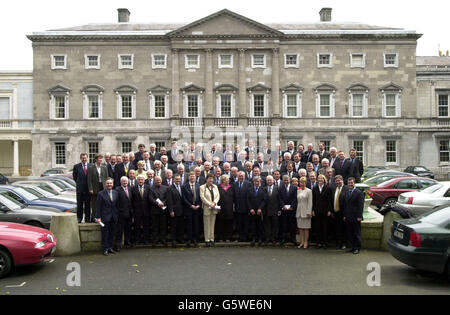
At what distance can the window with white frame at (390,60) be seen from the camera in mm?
39125

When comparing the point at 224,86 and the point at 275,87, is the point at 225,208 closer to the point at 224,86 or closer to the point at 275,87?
the point at 224,86

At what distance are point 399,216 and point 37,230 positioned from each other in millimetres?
8935

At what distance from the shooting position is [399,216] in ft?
35.3

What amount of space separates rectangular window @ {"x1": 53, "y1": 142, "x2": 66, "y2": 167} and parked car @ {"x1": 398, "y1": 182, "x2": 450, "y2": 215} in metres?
32.1

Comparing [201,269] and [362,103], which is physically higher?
[362,103]

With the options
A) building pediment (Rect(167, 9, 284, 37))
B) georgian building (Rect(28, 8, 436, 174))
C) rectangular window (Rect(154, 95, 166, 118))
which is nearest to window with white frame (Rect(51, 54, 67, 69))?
georgian building (Rect(28, 8, 436, 174))

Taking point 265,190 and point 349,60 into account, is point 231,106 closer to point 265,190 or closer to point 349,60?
point 349,60

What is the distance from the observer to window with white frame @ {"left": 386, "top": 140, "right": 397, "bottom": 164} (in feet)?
128

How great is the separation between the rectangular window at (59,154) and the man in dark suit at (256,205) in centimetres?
3162

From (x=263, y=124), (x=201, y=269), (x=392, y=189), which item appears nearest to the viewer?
(x=201, y=269)

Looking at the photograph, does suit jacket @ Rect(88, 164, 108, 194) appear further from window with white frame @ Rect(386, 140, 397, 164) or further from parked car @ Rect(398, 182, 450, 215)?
window with white frame @ Rect(386, 140, 397, 164)

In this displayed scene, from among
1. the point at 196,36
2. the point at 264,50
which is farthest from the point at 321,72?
the point at 196,36
